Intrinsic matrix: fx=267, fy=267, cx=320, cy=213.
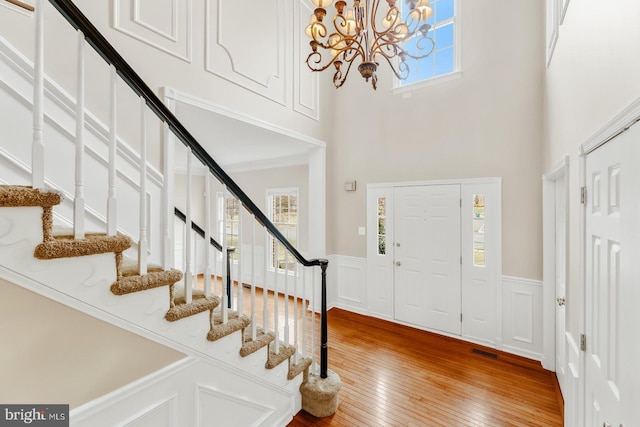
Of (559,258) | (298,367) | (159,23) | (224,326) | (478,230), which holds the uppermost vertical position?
(159,23)

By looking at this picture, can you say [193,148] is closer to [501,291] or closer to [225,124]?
[225,124]

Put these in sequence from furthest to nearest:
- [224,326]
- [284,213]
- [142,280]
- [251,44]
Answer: [284,213] < [251,44] < [224,326] < [142,280]

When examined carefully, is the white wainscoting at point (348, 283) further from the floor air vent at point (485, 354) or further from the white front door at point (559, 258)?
the white front door at point (559, 258)

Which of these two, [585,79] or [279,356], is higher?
[585,79]

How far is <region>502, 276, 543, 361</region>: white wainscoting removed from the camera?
2.80 metres

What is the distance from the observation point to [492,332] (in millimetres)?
3062

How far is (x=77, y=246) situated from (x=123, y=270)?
10.7 inches

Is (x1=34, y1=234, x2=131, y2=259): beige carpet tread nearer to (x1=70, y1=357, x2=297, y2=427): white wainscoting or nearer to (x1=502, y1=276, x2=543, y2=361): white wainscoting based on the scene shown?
(x1=70, y1=357, x2=297, y2=427): white wainscoting

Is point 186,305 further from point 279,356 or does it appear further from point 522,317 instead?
point 522,317

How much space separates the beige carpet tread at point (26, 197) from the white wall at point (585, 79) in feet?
6.49

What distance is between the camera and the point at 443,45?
3436 millimetres

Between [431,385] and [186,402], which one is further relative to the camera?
[431,385]

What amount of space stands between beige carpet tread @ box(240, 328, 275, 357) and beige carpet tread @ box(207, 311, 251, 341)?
14cm

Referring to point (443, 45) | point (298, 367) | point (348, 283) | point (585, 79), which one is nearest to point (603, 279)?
point (585, 79)
